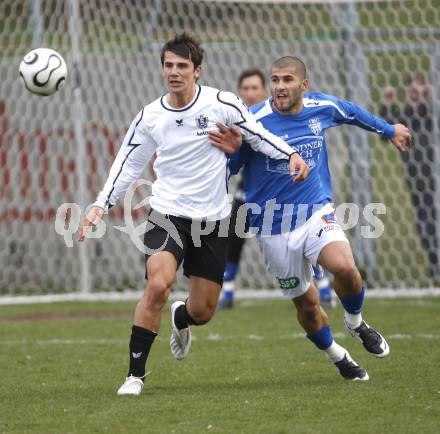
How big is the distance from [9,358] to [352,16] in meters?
6.65

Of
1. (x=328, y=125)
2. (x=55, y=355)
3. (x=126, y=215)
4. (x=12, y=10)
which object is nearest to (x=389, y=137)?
(x=328, y=125)

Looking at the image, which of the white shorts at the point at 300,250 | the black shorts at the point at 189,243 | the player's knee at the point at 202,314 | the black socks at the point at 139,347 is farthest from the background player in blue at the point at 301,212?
the black socks at the point at 139,347

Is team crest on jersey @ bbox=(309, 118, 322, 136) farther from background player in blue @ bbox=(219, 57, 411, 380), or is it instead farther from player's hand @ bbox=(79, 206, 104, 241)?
player's hand @ bbox=(79, 206, 104, 241)

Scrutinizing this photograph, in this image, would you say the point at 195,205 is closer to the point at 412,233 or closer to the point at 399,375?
the point at 399,375

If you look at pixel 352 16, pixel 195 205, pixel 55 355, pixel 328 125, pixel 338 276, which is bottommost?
pixel 55 355

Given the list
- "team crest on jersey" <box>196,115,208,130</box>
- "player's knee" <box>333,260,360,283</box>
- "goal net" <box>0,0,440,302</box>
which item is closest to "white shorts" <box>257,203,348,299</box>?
"player's knee" <box>333,260,360,283</box>

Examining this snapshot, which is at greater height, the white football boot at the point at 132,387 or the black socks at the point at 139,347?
the black socks at the point at 139,347

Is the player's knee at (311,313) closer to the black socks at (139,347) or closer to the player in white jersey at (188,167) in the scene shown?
the player in white jersey at (188,167)

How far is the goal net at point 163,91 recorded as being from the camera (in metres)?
13.1

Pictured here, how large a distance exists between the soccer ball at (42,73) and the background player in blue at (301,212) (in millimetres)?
1735

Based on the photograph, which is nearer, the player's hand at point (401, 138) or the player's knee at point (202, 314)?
the player's knee at point (202, 314)

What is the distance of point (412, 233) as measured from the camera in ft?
44.4

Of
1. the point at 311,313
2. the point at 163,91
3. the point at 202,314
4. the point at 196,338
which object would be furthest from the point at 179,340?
the point at 163,91

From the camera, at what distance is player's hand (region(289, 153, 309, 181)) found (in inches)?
264
